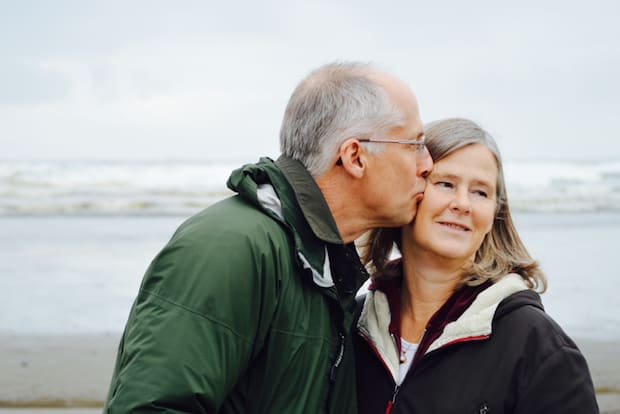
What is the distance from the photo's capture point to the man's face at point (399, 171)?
2.69 m

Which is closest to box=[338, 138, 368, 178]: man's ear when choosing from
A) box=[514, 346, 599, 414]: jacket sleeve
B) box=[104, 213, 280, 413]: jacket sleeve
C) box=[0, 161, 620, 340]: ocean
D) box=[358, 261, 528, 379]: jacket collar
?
box=[104, 213, 280, 413]: jacket sleeve

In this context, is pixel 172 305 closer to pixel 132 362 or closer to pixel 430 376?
pixel 132 362

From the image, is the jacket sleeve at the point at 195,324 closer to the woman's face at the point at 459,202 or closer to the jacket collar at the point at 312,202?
the jacket collar at the point at 312,202

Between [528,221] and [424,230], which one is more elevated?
[424,230]

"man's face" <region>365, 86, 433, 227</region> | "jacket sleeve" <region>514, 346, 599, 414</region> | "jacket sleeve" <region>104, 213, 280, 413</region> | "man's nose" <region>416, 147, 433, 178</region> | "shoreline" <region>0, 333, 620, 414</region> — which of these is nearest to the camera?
"jacket sleeve" <region>104, 213, 280, 413</region>

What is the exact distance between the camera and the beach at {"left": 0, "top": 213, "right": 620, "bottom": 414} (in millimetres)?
6477

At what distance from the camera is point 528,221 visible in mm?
17109

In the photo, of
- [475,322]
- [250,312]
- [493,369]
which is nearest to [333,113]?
[250,312]

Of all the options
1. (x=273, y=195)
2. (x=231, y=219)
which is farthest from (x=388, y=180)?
(x=231, y=219)

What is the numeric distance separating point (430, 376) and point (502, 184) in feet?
2.70

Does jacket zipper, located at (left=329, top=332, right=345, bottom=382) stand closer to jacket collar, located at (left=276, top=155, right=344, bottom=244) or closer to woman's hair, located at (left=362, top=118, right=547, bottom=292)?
jacket collar, located at (left=276, top=155, right=344, bottom=244)

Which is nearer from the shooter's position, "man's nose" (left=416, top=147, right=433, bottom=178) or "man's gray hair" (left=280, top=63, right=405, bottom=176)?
"man's gray hair" (left=280, top=63, right=405, bottom=176)

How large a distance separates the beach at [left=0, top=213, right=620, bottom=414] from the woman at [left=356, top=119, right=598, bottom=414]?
3540 mm

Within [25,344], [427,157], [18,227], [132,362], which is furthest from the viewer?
[18,227]
